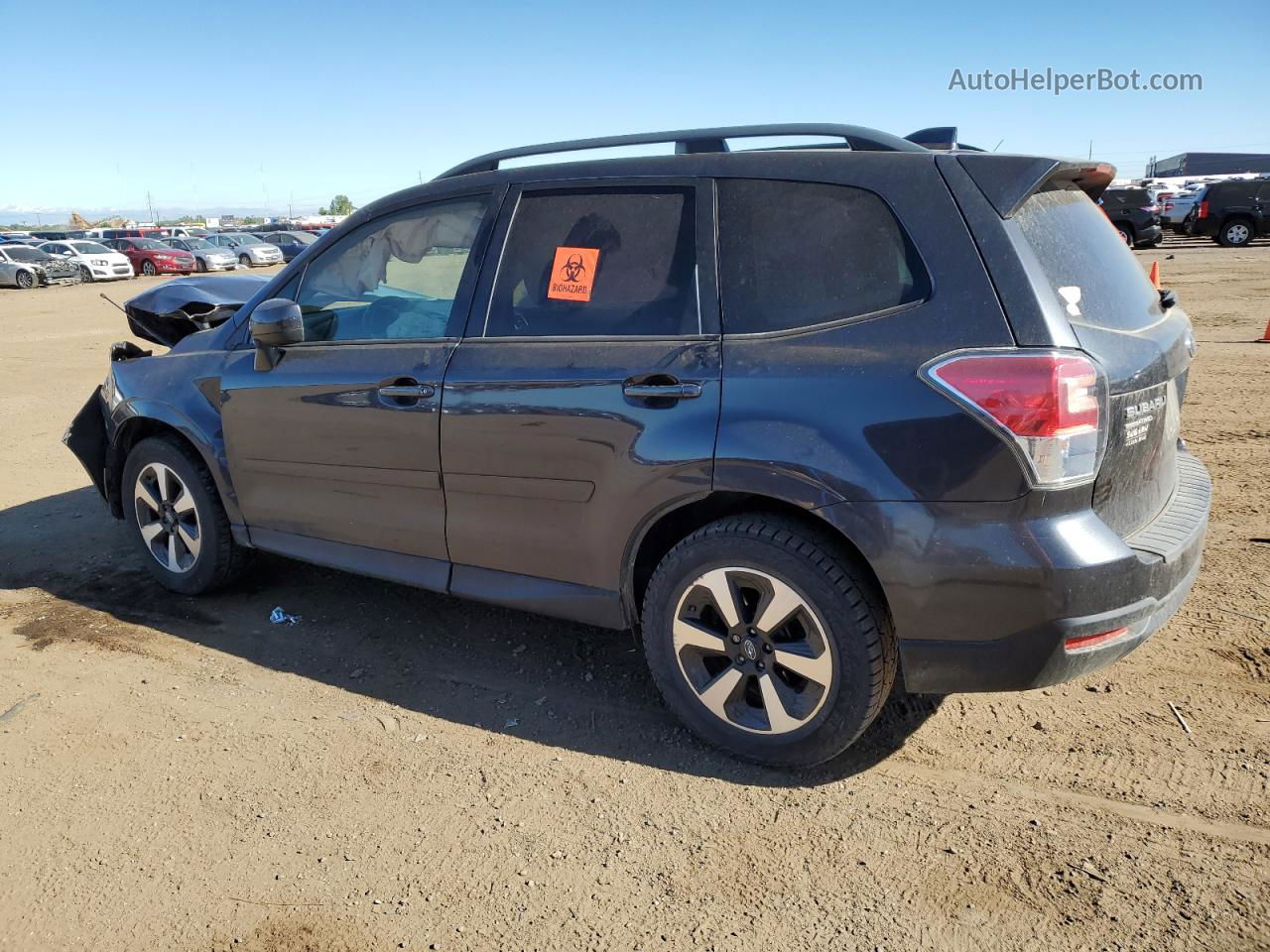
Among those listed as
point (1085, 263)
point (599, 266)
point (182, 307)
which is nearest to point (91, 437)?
point (182, 307)

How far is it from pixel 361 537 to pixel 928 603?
2.29 m

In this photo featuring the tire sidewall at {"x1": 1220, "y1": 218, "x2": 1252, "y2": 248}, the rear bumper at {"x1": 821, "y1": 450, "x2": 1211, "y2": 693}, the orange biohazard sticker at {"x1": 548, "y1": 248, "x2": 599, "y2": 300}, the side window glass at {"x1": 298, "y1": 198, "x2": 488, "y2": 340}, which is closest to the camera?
the rear bumper at {"x1": 821, "y1": 450, "x2": 1211, "y2": 693}

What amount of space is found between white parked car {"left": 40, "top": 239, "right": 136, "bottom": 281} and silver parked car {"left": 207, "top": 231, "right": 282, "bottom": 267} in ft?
17.7

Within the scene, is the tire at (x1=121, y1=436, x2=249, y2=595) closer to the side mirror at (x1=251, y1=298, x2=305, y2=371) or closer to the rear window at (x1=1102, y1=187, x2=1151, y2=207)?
the side mirror at (x1=251, y1=298, x2=305, y2=371)

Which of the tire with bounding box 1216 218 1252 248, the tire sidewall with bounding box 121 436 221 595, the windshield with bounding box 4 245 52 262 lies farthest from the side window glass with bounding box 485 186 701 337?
the windshield with bounding box 4 245 52 262

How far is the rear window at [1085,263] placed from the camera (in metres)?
2.80

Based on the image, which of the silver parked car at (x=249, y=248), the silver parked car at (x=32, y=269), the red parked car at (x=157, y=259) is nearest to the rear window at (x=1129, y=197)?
the red parked car at (x=157, y=259)

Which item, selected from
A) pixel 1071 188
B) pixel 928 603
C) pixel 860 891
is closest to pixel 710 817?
pixel 860 891

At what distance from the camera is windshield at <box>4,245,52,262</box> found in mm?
32031

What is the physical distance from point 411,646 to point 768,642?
1.78m

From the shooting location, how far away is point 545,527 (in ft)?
11.2

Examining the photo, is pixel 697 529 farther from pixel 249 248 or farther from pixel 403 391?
pixel 249 248

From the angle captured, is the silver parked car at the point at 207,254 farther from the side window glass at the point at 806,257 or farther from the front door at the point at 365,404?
the side window glass at the point at 806,257

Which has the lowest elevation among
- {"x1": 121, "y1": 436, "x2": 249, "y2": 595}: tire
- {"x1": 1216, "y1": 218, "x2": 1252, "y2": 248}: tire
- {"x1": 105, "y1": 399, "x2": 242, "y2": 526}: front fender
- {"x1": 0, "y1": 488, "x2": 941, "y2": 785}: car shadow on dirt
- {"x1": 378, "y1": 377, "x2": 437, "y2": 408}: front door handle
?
{"x1": 1216, "y1": 218, "x2": 1252, "y2": 248}: tire
